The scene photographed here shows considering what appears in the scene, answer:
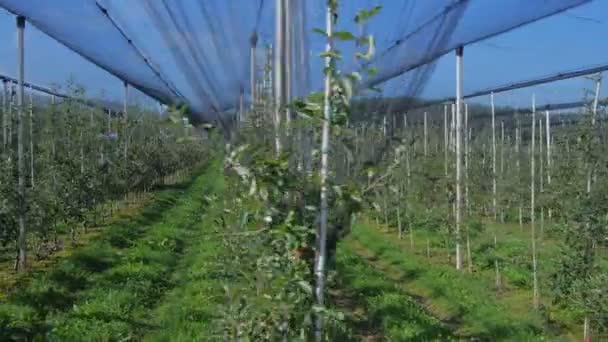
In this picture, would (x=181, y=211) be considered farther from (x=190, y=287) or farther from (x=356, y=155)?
(x=356, y=155)

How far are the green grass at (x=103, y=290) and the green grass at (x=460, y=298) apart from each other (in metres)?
3.59

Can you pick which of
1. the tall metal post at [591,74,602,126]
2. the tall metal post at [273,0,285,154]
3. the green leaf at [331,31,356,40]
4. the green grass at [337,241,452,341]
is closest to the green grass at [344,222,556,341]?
the green grass at [337,241,452,341]

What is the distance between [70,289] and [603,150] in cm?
705

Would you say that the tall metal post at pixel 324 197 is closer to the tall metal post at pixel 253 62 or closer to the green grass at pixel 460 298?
the tall metal post at pixel 253 62

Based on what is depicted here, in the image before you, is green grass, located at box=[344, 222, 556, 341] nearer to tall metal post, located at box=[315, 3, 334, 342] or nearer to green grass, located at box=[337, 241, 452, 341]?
green grass, located at box=[337, 241, 452, 341]

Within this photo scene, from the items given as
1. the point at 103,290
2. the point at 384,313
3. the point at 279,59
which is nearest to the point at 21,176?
the point at 103,290

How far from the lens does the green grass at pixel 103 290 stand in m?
7.75

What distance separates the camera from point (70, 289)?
10.2 m

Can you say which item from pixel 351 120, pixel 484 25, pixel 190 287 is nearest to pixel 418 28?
pixel 351 120

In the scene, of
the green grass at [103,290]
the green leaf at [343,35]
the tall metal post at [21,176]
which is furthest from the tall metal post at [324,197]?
the tall metal post at [21,176]

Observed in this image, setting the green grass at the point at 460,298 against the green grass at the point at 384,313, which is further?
the green grass at the point at 460,298

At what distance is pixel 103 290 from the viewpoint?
32.3ft

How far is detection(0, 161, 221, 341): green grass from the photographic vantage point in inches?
305

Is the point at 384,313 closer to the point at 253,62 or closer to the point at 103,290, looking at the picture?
the point at 103,290
